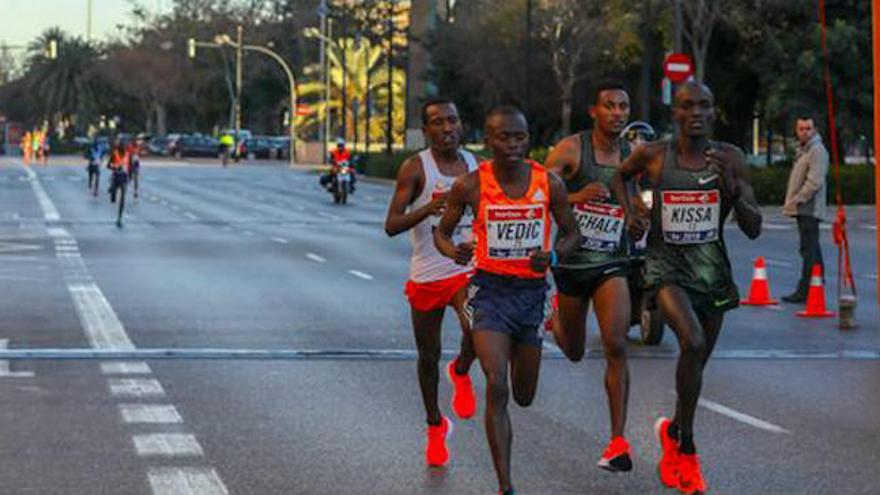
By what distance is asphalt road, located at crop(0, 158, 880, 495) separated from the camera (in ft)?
31.4

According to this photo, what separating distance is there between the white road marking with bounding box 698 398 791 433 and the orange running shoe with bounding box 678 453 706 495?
2259mm

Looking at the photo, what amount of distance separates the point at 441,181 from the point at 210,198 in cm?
4387

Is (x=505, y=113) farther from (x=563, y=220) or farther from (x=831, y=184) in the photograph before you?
(x=831, y=184)

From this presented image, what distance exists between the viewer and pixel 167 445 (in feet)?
34.2

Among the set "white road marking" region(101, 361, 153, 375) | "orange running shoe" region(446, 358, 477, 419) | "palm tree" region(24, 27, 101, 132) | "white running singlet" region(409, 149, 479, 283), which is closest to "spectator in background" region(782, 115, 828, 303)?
"white road marking" region(101, 361, 153, 375)

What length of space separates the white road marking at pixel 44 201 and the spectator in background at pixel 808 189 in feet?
71.2

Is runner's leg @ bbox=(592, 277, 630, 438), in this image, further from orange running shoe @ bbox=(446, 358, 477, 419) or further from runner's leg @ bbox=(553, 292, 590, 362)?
orange running shoe @ bbox=(446, 358, 477, 419)

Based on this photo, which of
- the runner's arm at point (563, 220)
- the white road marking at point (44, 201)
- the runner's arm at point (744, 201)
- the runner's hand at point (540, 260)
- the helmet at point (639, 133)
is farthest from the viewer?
the white road marking at point (44, 201)

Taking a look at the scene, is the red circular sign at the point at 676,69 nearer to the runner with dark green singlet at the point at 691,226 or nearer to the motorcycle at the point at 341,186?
the motorcycle at the point at 341,186

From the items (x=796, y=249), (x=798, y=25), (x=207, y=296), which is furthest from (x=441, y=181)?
(x=798, y=25)

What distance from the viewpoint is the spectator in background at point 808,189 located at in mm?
19797

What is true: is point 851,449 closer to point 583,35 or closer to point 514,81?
point 583,35

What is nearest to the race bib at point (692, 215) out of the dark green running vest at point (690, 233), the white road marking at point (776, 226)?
the dark green running vest at point (690, 233)

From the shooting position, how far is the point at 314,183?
7219cm
